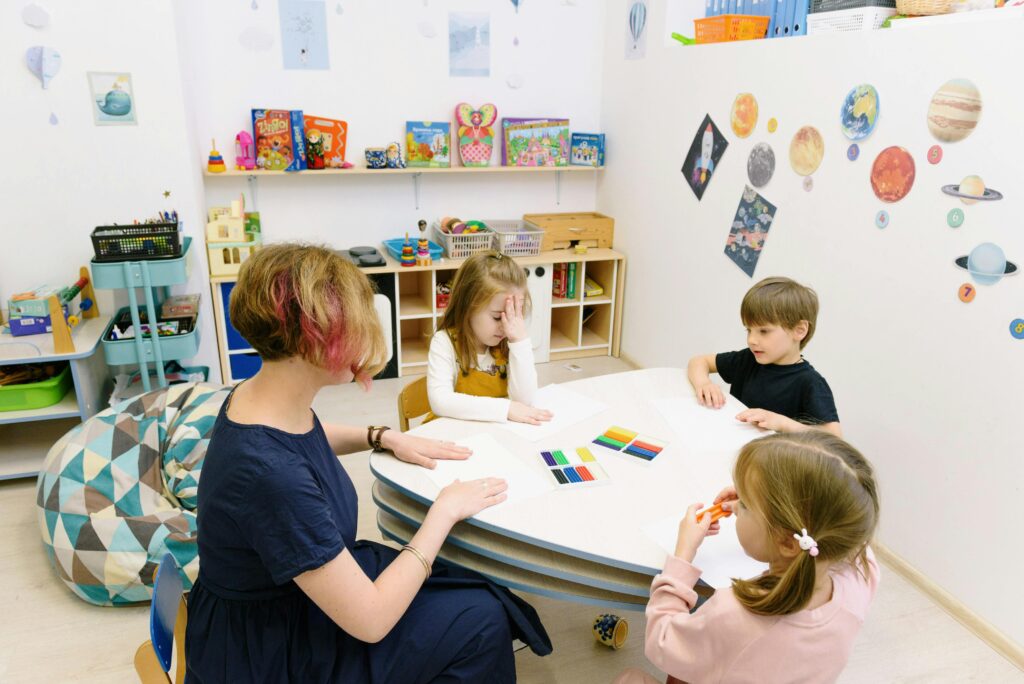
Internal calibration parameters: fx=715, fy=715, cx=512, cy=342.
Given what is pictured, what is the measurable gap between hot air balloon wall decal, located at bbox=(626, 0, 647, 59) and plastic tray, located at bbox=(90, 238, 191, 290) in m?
2.46

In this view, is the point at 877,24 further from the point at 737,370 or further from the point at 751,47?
the point at 737,370

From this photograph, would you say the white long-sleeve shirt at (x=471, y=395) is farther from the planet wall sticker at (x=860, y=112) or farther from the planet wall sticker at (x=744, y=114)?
the planet wall sticker at (x=744, y=114)

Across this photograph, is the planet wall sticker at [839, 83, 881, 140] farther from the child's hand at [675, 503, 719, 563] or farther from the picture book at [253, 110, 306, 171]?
the picture book at [253, 110, 306, 171]

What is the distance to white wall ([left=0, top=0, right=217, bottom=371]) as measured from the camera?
9.50ft

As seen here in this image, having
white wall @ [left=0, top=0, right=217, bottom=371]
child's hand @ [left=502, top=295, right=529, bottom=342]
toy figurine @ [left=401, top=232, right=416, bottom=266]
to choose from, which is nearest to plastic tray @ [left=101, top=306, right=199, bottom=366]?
white wall @ [left=0, top=0, right=217, bottom=371]

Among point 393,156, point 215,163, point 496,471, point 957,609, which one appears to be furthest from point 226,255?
point 957,609

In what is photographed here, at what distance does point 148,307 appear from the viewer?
9.08 feet

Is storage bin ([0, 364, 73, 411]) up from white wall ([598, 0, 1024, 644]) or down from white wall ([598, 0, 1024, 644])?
down

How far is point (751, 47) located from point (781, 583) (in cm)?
243

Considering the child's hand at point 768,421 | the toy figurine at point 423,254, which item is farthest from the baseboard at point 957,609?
the toy figurine at point 423,254

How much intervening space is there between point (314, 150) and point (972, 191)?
2860 millimetres

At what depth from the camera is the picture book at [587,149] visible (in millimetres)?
4074

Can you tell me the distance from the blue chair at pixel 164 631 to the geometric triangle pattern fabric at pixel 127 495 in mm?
646

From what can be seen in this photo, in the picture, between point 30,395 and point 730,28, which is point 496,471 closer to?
point 30,395
